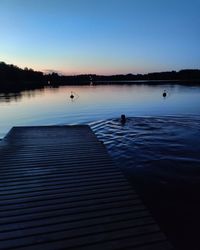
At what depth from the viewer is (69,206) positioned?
Answer: 5.20m

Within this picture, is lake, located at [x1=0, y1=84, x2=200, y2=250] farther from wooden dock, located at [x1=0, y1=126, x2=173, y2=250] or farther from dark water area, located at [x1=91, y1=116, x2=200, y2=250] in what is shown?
wooden dock, located at [x1=0, y1=126, x2=173, y2=250]

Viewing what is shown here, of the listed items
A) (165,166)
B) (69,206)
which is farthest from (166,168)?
(69,206)

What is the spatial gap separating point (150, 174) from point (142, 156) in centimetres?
220

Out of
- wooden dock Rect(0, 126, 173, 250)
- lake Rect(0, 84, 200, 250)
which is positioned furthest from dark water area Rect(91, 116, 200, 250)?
wooden dock Rect(0, 126, 173, 250)

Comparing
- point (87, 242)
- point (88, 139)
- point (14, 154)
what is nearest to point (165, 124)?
point (88, 139)

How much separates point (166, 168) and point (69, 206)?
6.03 meters

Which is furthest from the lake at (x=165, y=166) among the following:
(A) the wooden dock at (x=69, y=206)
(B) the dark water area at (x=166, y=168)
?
(A) the wooden dock at (x=69, y=206)

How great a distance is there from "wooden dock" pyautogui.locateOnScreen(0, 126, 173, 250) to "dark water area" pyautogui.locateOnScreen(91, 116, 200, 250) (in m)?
1.54

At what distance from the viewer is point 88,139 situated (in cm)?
1131

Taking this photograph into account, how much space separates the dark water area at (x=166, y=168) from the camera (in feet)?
21.5

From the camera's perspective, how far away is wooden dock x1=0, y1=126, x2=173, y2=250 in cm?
408

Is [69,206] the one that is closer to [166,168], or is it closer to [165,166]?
[166,168]

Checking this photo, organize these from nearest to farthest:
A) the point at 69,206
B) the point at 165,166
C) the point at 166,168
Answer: the point at 69,206, the point at 166,168, the point at 165,166

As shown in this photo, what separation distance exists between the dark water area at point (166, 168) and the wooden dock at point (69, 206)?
154 cm
